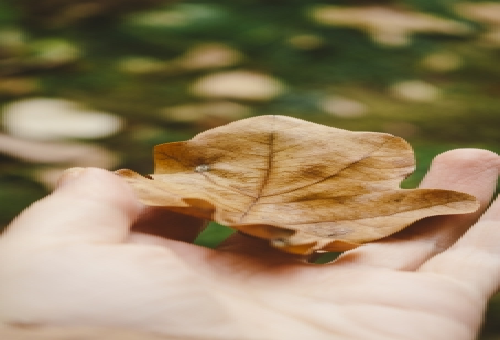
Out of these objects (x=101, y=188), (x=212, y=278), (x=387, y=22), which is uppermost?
(x=387, y=22)

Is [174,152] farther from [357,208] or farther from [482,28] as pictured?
[482,28]

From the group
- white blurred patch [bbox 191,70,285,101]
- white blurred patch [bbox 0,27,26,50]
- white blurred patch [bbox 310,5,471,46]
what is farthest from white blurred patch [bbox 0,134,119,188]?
white blurred patch [bbox 310,5,471,46]

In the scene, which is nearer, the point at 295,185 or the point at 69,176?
the point at 69,176

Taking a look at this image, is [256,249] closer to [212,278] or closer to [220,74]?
[212,278]

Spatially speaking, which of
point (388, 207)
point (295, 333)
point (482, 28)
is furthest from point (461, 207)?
point (482, 28)

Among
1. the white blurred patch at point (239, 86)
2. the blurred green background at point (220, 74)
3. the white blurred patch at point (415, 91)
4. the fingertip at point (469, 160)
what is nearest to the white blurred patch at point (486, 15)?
the blurred green background at point (220, 74)

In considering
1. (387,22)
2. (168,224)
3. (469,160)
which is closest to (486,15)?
(387,22)
